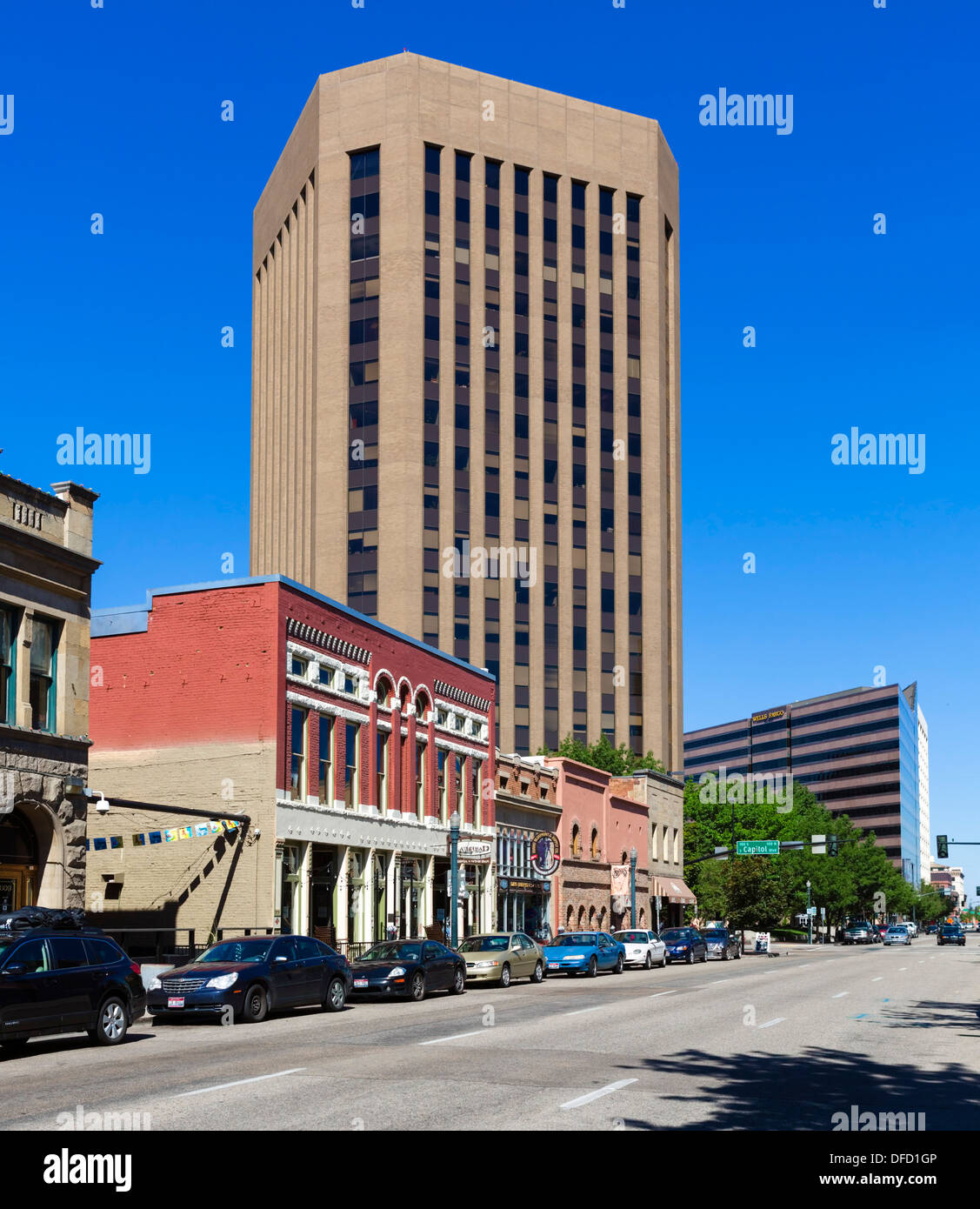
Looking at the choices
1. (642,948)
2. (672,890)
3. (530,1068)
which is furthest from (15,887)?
(672,890)

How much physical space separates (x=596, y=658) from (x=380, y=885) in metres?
60.3

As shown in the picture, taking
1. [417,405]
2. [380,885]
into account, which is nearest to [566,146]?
[417,405]

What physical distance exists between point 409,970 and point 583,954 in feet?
47.2

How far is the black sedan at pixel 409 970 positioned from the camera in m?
30.5

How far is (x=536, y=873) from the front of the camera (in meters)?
60.2

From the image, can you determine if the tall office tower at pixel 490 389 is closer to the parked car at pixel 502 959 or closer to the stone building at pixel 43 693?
the parked car at pixel 502 959

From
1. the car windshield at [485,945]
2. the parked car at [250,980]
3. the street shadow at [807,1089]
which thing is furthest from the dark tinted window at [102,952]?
the car windshield at [485,945]

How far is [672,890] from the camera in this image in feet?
269

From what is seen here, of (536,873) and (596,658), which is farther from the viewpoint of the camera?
(596,658)

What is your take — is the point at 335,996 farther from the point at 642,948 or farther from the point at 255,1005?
the point at 642,948

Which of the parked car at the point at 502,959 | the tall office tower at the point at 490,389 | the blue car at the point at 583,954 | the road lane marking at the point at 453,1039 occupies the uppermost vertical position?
the tall office tower at the point at 490,389

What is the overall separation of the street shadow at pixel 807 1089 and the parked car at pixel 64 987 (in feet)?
27.2
